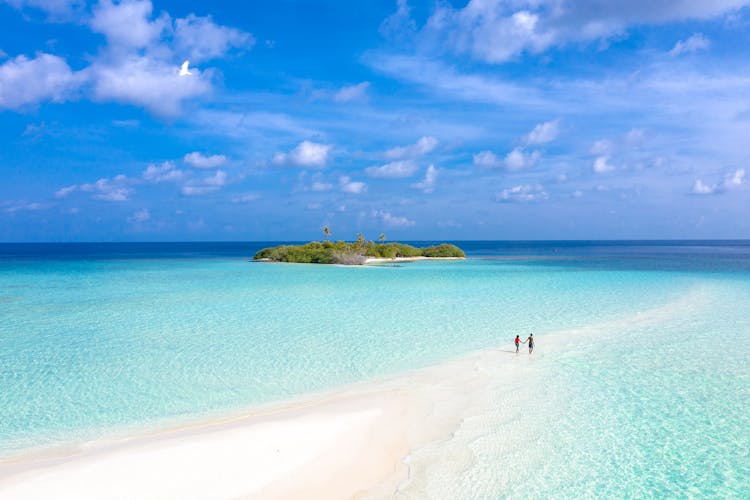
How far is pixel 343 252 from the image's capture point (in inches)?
2869

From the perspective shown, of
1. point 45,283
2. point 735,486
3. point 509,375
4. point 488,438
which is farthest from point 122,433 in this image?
point 45,283

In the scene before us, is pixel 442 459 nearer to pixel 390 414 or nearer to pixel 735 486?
pixel 390 414

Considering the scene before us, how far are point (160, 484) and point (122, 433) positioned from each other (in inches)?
108

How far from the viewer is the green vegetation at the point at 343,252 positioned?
7162cm

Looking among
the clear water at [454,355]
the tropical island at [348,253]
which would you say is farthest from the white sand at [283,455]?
the tropical island at [348,253]

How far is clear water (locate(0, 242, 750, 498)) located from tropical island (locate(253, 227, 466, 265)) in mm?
41287

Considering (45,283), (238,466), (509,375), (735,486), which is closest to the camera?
(735,486)

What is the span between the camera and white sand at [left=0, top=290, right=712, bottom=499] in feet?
25.7

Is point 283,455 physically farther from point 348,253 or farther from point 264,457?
point 348,253

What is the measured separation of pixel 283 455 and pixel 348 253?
212 feet

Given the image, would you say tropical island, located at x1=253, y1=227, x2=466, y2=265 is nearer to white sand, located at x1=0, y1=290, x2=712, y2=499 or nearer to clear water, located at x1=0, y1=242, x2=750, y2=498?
clear water, located at x1=0, y1=242, x2=750, y2=498

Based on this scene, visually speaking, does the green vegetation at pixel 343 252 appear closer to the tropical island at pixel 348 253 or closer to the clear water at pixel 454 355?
the tropical island at pixel 348 253

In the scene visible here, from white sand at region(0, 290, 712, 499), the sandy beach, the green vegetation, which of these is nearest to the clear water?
white sand at region(0, 290, 712, 499)

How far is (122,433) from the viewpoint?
394 inches
